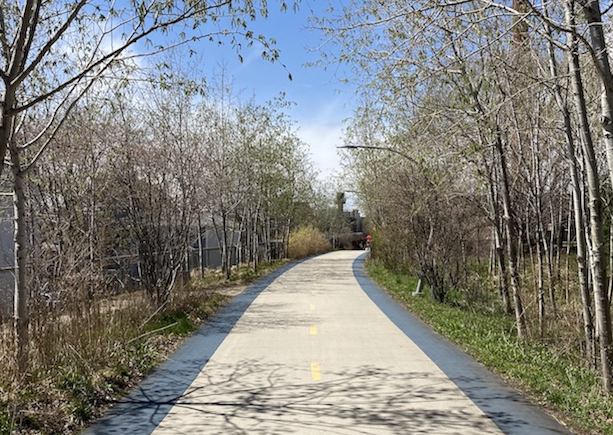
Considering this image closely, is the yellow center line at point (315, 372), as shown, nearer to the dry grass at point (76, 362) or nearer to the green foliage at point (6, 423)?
the dry grass at point (76, 362)

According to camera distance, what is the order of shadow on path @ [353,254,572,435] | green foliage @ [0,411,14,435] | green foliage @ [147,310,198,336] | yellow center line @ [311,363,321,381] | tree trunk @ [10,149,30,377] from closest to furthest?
green foliage @ [0,411,14,435], shadow on path @ [353,254,572,435], tree trunk @ [10,149,30,377], yellow center line @ [311,363,321,381], green foliage @ [147,310,198,336]

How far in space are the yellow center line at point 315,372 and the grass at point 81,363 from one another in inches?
96.2

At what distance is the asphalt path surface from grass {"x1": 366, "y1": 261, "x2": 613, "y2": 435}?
25cm

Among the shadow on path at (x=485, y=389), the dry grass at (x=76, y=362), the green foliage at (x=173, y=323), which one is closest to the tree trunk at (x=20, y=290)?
the dry grass at (x=76, y=362)

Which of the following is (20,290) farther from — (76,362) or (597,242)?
(597,242)

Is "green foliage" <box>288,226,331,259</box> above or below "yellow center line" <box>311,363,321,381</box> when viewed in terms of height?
above

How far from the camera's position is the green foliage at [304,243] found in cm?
4888

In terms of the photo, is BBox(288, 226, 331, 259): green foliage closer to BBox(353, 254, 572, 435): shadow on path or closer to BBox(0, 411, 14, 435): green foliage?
BBox(353, 254, 572, 435): shadow on path

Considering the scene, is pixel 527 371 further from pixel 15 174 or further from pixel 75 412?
pixel 15 174

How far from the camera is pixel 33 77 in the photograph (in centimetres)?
886

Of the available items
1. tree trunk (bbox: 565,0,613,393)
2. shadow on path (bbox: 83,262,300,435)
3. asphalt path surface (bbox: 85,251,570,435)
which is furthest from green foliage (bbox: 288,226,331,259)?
tree trunk (bbox: 565,0,613,393)

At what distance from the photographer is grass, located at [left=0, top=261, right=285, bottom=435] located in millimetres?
6246

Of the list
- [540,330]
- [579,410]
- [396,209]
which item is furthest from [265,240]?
[579,410]

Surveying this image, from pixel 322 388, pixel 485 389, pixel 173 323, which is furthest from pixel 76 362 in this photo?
pixel 485 389
